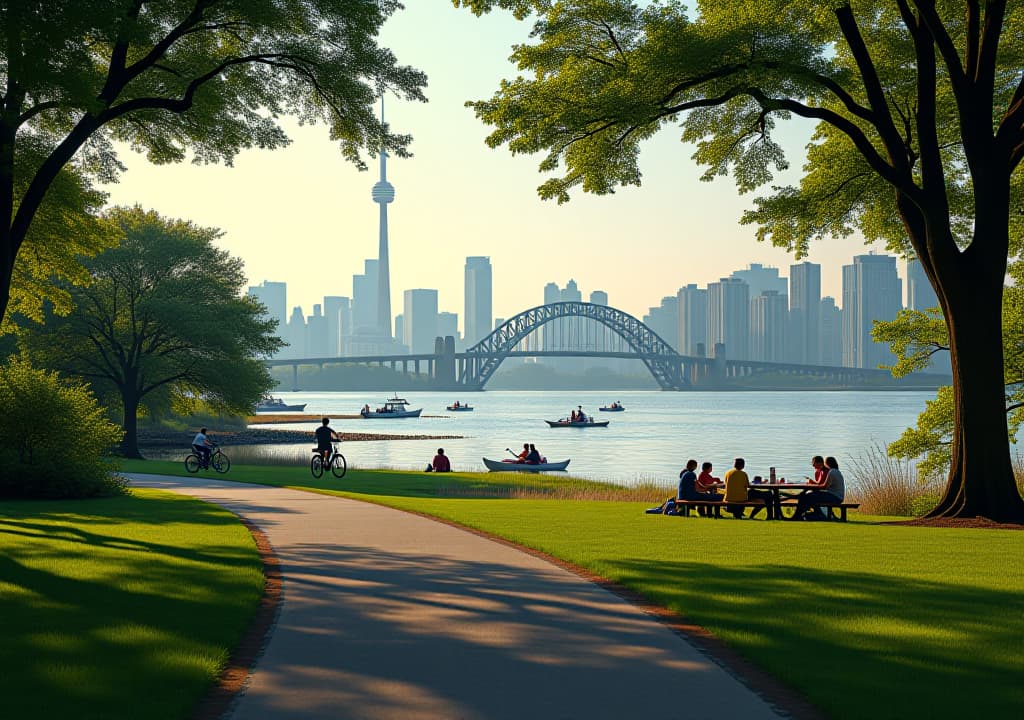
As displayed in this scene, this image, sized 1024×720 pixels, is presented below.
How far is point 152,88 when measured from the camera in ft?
64.8

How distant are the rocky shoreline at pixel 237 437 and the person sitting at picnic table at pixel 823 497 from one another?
46.2 meters

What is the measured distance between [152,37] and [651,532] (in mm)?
11845

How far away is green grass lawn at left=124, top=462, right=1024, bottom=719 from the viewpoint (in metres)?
6.62

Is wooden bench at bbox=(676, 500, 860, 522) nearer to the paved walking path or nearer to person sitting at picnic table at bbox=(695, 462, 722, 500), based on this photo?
person sitting at picnic table at bbox=(695, 462, 722, 500)

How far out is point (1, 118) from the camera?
16766mm

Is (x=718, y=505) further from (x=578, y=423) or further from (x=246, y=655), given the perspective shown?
(x=578, y=423)

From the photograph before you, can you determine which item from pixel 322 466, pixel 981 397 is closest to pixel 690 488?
pixel 981 397

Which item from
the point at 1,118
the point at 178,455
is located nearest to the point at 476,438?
the point at 178,455

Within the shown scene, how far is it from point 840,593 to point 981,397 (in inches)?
386

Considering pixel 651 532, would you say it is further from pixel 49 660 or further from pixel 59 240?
pixel 59 240

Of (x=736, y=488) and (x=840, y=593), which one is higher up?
(x=736, y=488)

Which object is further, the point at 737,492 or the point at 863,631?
the point at 737,492

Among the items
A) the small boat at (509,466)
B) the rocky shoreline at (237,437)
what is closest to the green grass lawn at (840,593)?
the small boat at (509,466)

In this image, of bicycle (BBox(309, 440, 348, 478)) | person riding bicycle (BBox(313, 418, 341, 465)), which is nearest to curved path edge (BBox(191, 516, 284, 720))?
person riding bicycle (BBox(313, 418, 341, 465))
